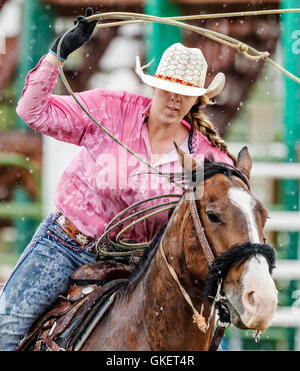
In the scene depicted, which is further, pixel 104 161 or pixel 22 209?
A: pixel 22 209

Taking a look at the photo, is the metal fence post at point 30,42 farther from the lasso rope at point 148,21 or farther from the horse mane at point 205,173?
the horse mane at point 205,173

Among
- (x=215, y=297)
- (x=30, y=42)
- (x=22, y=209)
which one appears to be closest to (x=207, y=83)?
(x=30, y=42)

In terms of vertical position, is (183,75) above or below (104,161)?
above

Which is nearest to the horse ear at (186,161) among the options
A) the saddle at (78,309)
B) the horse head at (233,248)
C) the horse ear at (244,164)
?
the horse head at (233,248)

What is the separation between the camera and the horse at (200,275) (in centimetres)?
210

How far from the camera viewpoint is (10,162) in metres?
6.39

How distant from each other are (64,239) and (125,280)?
324mm

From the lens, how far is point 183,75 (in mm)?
2807

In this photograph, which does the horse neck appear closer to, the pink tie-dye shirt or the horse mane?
the horse mane

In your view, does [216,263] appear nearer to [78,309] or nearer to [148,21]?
[78,309]

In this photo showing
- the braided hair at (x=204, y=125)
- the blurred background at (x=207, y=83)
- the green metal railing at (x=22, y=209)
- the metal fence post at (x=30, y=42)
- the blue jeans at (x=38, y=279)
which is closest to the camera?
the blue jeans at (x=38, y=279)

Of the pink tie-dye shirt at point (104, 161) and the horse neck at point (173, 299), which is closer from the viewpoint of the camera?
the horse neck at point (173, 299)

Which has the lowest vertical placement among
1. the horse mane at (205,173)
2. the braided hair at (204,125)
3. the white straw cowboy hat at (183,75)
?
the horse mane at (205,173)

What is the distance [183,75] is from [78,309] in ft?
3.36
